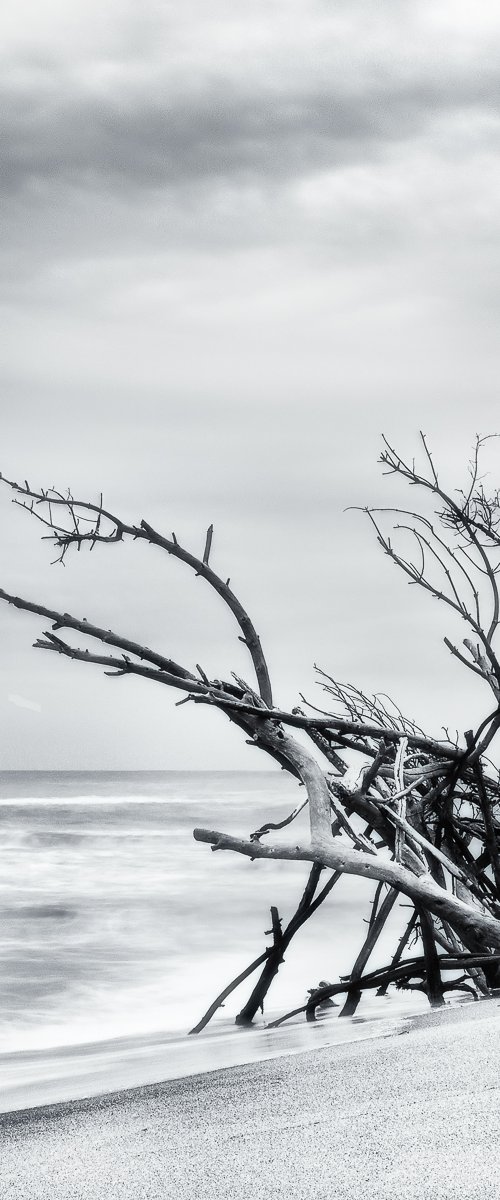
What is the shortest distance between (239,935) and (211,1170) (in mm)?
7785

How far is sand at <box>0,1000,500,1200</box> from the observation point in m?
1.93

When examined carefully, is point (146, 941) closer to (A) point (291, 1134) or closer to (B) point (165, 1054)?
(B) point (165, 1054)

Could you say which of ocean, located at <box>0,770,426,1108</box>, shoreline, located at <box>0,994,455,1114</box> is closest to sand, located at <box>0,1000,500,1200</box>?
shoreline, located at <box>0,994,455,1114</box>

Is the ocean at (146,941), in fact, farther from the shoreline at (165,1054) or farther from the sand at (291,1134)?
the sand at (291,1134)

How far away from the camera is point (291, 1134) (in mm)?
2232

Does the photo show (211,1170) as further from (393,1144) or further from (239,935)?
(239,935)

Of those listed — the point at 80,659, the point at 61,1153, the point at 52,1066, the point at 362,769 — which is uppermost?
the point at 80,659

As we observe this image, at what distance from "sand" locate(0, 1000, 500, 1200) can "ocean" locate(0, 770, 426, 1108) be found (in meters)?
2.37

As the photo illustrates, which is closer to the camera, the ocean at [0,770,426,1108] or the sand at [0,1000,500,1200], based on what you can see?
the sand at [0,1000,500,1200]

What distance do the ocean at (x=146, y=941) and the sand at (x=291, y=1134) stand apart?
237 cm

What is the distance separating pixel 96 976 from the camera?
7.84 m

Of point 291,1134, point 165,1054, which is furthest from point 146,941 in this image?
point 291,1134

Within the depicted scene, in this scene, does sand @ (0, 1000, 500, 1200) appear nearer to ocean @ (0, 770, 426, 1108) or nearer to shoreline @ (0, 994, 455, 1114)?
shoreline @ (0, 994, 455, 1114)

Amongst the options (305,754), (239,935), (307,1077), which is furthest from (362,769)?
(239,935)
